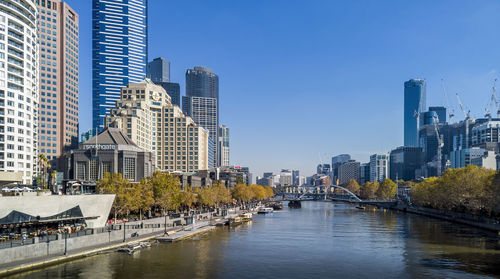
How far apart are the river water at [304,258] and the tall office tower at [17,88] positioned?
2179 inches

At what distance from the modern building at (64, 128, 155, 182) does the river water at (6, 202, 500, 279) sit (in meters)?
44.7

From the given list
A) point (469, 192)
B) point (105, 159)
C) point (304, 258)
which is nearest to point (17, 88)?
point (105, 159)

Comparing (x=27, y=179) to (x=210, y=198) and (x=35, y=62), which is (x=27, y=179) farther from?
(x=210, y=198)

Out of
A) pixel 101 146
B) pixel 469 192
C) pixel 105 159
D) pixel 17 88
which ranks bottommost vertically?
pixel 469 192

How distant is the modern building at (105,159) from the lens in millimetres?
137375

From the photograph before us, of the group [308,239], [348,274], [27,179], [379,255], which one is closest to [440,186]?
[308,239]

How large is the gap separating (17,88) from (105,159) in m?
33.8

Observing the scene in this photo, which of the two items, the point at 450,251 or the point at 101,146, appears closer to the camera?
the point at 450,251

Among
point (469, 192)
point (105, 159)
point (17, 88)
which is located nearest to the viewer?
point (17, 88)

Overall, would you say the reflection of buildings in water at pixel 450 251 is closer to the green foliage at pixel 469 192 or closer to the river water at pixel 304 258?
the river water at pixel 304 258

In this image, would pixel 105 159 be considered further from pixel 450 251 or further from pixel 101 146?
pixel 450 251

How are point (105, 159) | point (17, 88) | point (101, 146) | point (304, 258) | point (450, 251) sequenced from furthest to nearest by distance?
point (101, 146), point (105, 159), point (17, 88), point (450, 251), point (304, 258)

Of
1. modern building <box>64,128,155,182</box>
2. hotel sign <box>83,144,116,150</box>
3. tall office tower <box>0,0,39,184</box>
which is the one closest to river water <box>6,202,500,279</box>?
modern building <box>64,128,155,182</box>

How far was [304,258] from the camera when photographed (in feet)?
259
